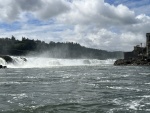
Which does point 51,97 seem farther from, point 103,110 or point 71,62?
point 71,62

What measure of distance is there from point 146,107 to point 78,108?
3.89 m

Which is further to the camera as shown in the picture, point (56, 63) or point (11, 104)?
point (56, 63)

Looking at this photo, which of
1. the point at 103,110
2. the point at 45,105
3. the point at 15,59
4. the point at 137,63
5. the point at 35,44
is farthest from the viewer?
the point at 35,44

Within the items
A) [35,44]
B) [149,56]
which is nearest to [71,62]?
[149,56]

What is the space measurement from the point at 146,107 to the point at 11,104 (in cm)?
815

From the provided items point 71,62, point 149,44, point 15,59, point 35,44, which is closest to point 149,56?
point 149,44

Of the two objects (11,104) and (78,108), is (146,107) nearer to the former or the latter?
(78,108)

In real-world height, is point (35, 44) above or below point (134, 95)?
above

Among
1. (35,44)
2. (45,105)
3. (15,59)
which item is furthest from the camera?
(35,44)

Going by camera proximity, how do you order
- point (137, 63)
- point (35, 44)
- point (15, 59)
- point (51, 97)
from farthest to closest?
point (35, 44)
point (137, 63)
point (15, 59)
point (51, 97)

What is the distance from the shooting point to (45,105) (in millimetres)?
18891

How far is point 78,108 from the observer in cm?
1791

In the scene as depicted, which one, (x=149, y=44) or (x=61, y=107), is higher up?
(x=149, y=44)

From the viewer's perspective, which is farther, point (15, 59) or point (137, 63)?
point (137, 63)
